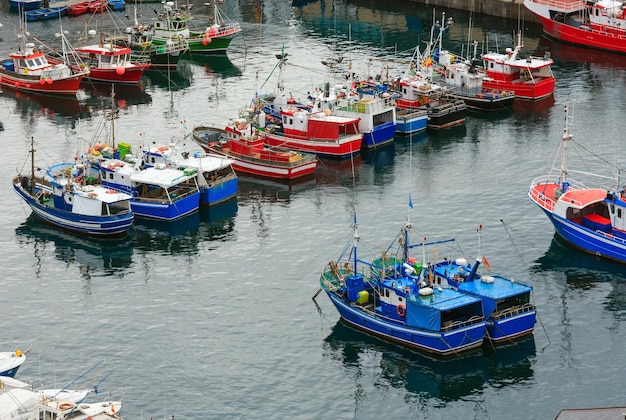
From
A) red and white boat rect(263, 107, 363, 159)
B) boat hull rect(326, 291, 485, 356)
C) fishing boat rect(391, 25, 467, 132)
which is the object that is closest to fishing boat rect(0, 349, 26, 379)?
boat hull rect(326, 291, 485, 356)

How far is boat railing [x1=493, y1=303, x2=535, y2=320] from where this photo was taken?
279 feet

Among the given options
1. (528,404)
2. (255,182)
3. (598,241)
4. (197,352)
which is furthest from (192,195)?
(528,404)

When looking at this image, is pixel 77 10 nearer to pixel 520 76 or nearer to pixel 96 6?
pixel 96 6

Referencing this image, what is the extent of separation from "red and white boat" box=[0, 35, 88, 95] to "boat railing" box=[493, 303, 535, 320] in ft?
258

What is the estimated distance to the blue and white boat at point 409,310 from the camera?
83688mm

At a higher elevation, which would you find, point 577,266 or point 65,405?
point 65,405

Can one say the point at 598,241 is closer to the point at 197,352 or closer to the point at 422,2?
the point at 197,352

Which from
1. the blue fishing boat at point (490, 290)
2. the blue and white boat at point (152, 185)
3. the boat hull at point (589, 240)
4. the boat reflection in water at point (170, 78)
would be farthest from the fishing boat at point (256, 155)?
the boat reflection in water at point (170, 78)

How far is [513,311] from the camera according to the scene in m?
A: 85.4

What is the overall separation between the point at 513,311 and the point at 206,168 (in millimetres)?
37886

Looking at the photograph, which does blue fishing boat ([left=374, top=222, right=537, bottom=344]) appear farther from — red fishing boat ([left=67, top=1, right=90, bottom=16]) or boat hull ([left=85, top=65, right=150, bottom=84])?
red fishing boat ([left=67, top=1, right=90, bottom=16])

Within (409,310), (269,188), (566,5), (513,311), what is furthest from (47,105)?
(513,311)

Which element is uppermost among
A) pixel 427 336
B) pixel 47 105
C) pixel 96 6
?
pixel 96 6

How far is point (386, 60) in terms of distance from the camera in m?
161
